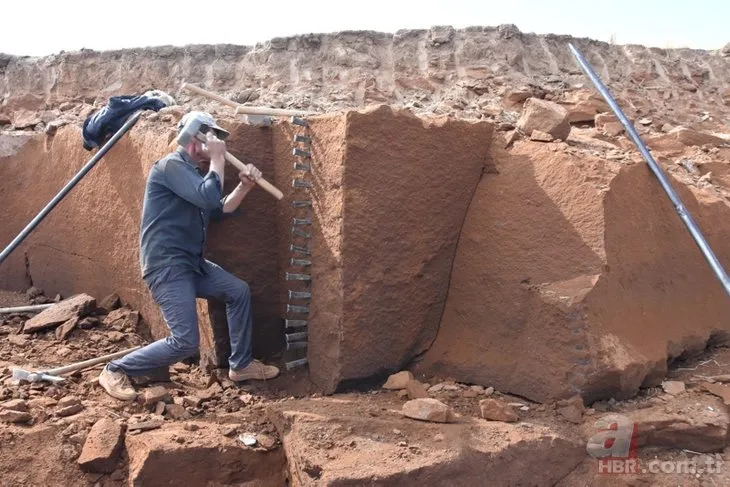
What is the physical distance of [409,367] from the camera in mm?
3537

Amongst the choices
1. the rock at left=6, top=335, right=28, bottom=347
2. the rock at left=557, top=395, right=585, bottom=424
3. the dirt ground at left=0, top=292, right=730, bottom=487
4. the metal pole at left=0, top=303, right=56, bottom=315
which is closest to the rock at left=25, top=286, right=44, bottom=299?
the metal pole at left=0, top=303, right=56, bottom=315

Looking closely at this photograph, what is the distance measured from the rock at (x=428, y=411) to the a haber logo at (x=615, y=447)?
0.62 meters

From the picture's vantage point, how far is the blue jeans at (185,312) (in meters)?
3.24

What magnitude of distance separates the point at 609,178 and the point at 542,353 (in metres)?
0.93

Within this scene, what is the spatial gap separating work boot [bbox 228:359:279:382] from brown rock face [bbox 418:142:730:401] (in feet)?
2.61

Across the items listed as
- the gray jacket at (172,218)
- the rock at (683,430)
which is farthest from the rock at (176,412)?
the rock at (683,430)

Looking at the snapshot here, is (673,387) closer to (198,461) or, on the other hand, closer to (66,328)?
(198,461)

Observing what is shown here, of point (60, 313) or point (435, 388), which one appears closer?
point (435, 388)

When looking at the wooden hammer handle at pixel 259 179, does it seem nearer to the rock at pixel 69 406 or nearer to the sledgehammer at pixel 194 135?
the sledgehammer at pixel 194 135

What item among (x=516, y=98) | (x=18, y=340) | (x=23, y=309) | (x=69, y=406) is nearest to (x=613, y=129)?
(x=516, y=98)

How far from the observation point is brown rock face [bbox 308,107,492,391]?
324cm

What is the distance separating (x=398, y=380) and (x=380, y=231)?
2.43 feet

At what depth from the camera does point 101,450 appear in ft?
9.13

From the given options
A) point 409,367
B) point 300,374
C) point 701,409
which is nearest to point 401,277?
point 409,367
